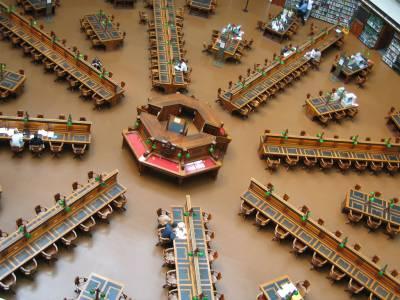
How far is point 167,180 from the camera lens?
586 inches

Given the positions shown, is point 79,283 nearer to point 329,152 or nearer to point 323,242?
point 323,242

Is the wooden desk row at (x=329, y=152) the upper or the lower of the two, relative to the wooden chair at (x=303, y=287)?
upper

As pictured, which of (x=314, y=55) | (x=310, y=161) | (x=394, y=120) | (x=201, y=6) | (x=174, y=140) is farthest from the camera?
(x=201, y=6)

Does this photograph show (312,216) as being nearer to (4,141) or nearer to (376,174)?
(376,174)

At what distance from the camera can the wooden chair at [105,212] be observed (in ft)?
43.1

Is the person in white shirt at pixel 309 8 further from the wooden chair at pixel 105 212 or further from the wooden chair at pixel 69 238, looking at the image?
the wooden chair at pixel 69 238

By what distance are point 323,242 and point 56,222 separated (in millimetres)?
7100

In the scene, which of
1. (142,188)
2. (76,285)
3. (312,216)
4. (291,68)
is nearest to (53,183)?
(142,188)

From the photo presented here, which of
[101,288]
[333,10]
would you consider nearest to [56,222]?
[101,288]

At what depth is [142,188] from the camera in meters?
14.5

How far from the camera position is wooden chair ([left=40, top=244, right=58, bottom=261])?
11906 millimetres

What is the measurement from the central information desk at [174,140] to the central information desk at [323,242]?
175cm

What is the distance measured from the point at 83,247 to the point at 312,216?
6.72m

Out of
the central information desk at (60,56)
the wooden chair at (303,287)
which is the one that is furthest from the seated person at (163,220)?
the central information desk at (60,56)
